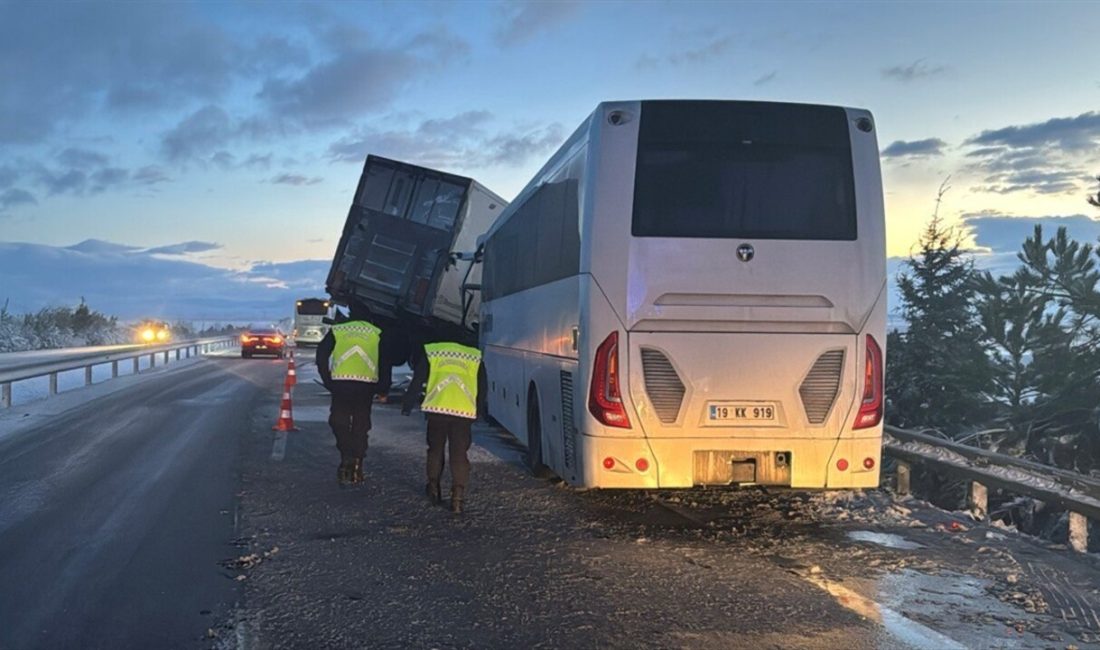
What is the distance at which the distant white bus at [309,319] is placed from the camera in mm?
47562

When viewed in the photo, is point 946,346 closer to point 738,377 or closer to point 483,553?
point 738,377

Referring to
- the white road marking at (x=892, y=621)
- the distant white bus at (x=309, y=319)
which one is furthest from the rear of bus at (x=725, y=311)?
the distant white bus at (x=309, y=319)

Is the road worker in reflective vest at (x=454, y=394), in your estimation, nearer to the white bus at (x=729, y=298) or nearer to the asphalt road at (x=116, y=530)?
the white bus at (x=729, y=298)

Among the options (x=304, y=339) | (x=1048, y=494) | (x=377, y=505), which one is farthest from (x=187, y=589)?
(x=304, y=339)

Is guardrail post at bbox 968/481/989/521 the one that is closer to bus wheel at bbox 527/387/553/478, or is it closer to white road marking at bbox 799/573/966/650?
white road marking at bbox 799/573/966/650

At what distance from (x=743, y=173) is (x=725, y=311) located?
3.74 ft

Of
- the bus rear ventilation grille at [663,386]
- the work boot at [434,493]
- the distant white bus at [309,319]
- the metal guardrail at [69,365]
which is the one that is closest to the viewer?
the bus rear ventilation grille at [663,386]

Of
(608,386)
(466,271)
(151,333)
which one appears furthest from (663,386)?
(151,333)

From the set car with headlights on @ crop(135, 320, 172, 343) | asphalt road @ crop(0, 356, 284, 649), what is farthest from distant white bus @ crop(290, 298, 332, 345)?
asphalt road @ crop(0, 356, 284, 649)

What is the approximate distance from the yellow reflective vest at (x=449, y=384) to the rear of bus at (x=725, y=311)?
1423mm

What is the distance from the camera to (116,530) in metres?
7.39

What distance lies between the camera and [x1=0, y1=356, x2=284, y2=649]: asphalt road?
5.15 m

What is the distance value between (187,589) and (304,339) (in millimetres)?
44539

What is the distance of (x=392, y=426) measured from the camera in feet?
50.5
